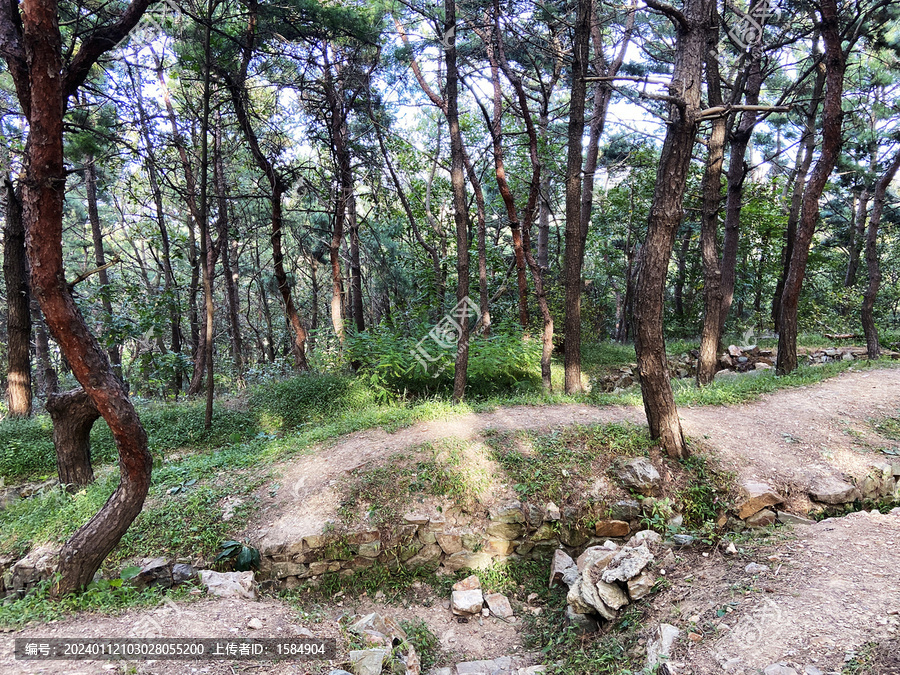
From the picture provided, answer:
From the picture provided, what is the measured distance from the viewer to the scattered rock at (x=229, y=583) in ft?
11.6

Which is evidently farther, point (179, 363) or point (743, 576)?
point (179, 363)

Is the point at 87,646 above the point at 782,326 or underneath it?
underneath

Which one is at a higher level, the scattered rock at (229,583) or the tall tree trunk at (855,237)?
the tall tree trunk at (855,237)

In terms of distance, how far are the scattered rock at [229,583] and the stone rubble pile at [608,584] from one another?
2.62m

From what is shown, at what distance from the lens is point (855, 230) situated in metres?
15.0

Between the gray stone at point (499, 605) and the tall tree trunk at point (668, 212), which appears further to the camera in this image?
the tall tree trunk at point (668, 212)

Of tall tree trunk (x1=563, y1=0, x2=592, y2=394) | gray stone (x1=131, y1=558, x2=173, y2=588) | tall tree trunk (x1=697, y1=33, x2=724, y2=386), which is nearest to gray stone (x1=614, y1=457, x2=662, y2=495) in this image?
tall tree trunk (x1=563, y1=0, x2=592, y2=394)

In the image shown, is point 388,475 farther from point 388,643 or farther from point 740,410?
point 740,410

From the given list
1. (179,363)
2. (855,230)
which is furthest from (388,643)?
(855,230)

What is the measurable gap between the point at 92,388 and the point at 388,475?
265 cm

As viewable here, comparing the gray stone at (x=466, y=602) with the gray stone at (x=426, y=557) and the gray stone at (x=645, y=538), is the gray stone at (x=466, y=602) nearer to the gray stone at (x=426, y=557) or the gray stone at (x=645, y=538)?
the gray stone at (x=426, y=557)

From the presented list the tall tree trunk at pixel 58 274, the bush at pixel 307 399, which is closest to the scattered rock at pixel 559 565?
the tall tree trunk at pixel 58 274

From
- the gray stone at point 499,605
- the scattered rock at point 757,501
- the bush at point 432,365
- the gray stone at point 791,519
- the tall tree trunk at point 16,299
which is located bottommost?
the gray stone at point 499,605

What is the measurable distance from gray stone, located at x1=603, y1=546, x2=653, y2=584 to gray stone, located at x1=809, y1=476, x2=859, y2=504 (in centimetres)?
211
